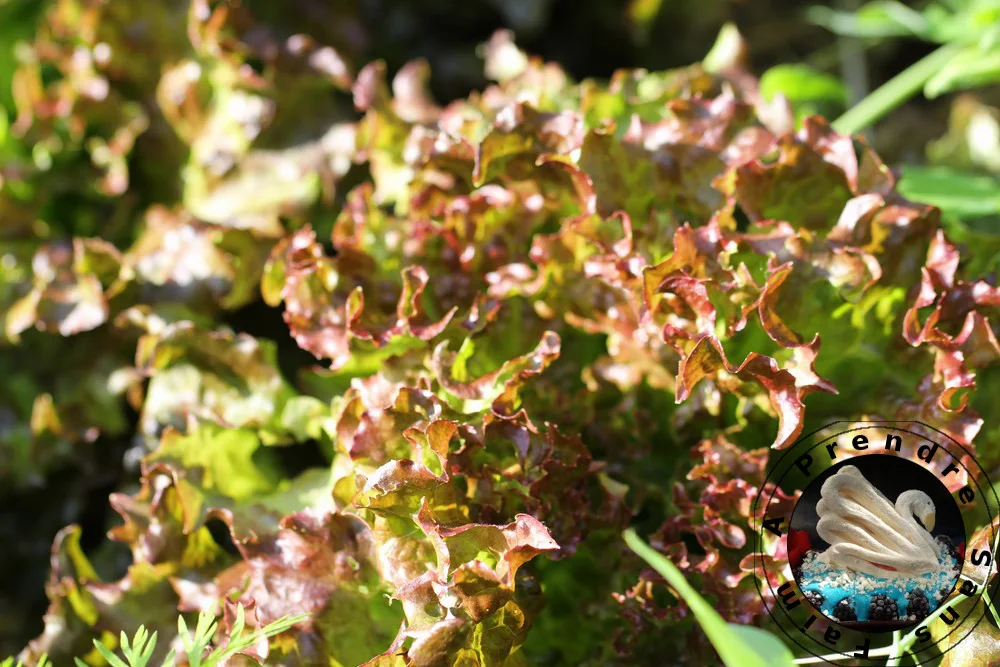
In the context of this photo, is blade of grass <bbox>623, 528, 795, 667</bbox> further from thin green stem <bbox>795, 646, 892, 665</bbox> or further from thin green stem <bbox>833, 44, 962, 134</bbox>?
thin green stem <bbox>833, 44, 962, 134</bbox>

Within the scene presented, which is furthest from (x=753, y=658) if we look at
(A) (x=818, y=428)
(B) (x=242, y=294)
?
(B) (x=242, y=294)

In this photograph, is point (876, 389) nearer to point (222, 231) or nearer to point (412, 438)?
point (412, 438)

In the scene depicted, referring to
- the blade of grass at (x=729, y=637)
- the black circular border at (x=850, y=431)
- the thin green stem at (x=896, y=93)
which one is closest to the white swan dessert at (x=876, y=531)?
the black circular border at (x=850, y=431)

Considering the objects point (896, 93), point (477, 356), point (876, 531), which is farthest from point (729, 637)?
point (896, 93)

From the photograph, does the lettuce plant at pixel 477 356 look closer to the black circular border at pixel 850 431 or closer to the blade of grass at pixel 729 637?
the black circular border at pixel 850 431

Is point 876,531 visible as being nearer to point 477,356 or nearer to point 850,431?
point 850,431
